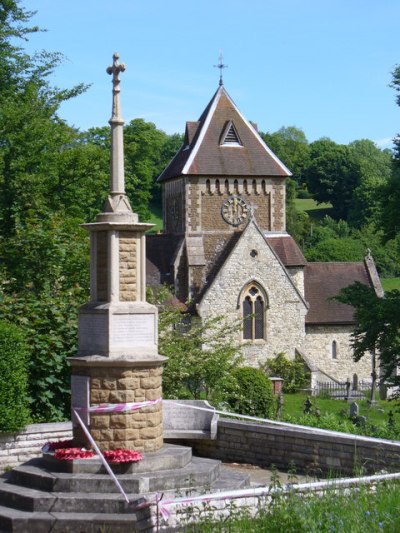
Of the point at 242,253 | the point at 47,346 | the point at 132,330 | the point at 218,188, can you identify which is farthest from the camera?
the point at 218,188

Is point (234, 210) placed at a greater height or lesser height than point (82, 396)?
greater

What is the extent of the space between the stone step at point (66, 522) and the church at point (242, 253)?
3027 centimetres

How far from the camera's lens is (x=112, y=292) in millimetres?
14406

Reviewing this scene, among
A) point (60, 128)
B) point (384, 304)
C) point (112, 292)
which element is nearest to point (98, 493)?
point (112, 292)

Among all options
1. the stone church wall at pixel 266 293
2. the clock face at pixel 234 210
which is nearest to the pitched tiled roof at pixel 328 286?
the stone church wall at pixel 266 293

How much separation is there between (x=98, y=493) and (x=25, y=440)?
3.77m

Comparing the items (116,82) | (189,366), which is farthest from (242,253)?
(116,82)

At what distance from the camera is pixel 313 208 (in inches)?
4134

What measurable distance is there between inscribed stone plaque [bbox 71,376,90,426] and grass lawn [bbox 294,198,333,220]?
8696 centimetres

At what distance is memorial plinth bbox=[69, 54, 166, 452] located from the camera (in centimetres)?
1408

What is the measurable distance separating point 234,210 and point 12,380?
96.2 ft

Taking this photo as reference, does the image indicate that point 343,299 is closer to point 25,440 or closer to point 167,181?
point 25,440

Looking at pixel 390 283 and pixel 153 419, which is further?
pixel 390 283

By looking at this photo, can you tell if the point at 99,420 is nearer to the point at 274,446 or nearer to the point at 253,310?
the point at 274,446
